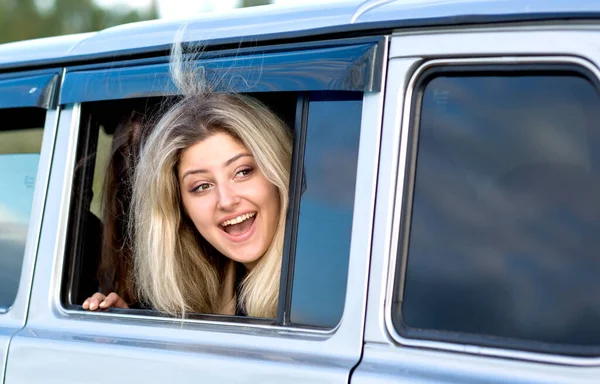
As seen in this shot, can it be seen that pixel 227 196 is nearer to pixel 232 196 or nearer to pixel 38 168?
pixel 232 196

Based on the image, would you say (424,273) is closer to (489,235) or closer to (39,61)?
(489,235)

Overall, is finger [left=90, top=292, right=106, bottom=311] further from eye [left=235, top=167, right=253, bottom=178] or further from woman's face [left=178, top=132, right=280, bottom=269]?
eye [left=235, top=167, right=253, bottom=178]

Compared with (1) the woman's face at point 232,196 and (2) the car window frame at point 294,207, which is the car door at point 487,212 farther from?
(1) the woman's face at point 232,196

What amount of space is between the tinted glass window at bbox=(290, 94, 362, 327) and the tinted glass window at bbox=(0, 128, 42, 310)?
40.7 inches

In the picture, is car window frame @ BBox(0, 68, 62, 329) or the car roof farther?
car window frame @ BBox(0, 68, 62, 329)

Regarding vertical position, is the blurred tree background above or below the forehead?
above

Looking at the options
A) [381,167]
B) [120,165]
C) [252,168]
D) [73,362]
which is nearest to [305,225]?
[381,167]

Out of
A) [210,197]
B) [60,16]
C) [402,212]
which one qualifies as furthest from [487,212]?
[60,16]

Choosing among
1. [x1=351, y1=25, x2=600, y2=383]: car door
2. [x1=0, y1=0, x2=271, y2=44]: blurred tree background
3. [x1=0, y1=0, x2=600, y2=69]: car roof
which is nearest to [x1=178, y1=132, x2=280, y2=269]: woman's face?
[x1=0, y1=0, x2=600, y2=69]: car roof

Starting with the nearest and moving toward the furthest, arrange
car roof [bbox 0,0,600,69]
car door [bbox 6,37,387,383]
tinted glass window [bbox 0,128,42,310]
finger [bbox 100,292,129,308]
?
car roof [bbox 0,0,600,69], car door [bbox 6,37,387,383], finger [bbox 100,292,129,308], tinted glass window [bbox 0,128,42,310]

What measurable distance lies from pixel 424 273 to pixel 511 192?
268 mm

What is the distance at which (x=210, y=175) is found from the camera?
284 centimetres

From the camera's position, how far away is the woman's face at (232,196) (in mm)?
2799

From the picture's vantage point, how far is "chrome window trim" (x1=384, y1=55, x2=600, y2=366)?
195 centimetres
